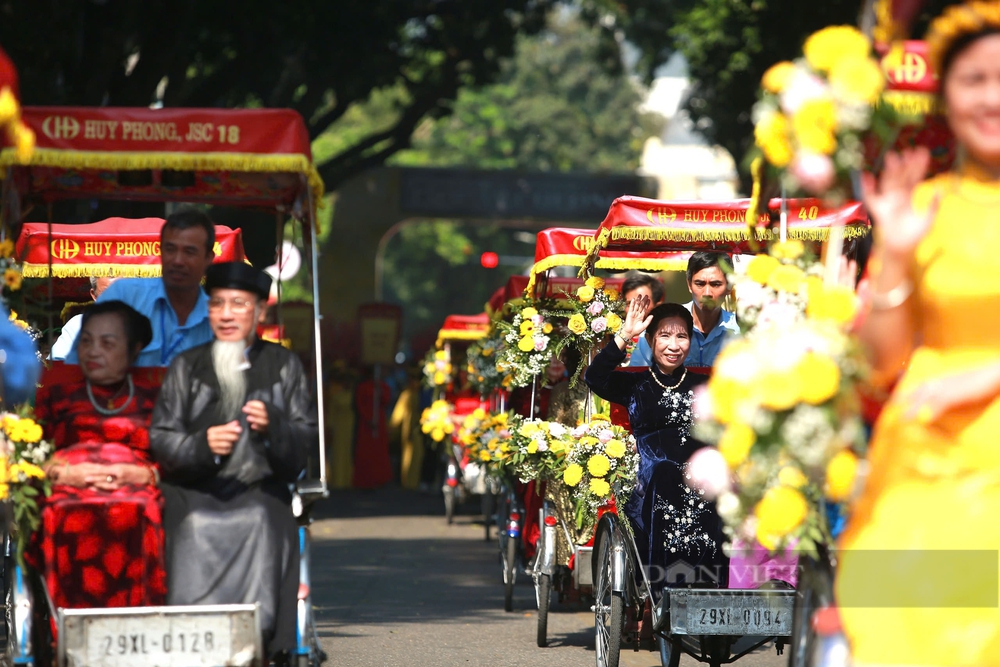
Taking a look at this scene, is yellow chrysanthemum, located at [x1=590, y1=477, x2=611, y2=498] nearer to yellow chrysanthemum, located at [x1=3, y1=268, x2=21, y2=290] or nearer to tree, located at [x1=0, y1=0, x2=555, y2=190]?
yellow chrysanthemum, located at [x1=3, y1=268, x2=21, y2=290]

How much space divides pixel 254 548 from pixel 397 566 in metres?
7.78

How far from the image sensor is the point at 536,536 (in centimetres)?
1069

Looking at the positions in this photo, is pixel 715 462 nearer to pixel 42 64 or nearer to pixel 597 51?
pixel 42 64

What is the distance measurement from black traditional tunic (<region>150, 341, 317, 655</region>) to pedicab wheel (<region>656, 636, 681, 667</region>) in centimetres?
229

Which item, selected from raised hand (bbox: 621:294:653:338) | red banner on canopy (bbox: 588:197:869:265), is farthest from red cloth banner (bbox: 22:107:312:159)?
red banner on canopy (bbox: 588:197:869:265)

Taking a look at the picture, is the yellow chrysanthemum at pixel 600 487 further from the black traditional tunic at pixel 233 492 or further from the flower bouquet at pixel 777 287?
the flower bouquet at pixel 777 287

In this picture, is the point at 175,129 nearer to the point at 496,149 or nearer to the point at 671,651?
the point at 671,651

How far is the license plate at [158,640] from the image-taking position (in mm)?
5203

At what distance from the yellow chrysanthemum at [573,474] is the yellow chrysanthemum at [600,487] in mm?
188

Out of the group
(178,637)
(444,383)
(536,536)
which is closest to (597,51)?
(444,383)

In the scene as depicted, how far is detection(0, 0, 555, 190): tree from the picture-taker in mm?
15508

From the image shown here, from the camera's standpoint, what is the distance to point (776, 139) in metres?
4.11

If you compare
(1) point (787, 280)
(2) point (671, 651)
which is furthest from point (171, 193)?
(1) point (787, 280)

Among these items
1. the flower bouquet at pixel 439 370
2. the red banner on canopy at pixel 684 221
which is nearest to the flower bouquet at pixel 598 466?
the red banner on canopy at pixel 684 221
